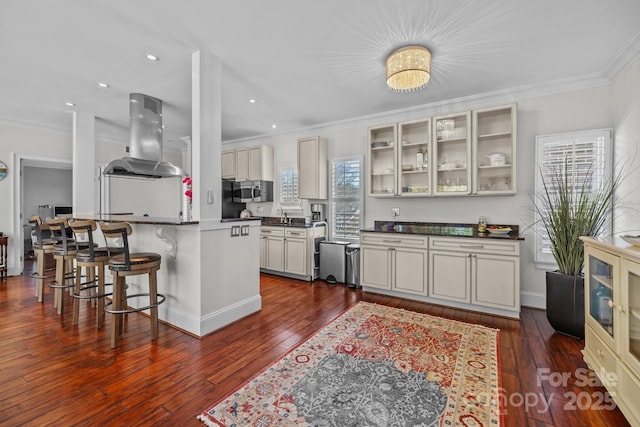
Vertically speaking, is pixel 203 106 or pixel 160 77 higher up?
pixel 160 77

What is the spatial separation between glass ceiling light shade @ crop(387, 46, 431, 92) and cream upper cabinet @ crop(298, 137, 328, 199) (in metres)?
2.28

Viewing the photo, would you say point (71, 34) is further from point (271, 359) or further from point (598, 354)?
point (598, 354)

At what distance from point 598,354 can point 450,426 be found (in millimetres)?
1323

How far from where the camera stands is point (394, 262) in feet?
12.7

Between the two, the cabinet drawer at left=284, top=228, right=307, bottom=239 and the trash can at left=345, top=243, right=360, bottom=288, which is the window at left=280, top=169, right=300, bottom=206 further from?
the trash can at left=345, top=243, right=360, bottom=288

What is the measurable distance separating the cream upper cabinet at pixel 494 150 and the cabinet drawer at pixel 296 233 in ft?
8.54

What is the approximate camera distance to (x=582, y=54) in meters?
2.83

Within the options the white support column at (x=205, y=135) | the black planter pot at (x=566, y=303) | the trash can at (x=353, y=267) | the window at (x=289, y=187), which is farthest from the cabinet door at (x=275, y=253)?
the black planter pot at (x=566, y=303)

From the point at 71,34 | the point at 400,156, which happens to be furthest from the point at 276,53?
the point at 400,156

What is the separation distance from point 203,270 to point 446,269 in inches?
111

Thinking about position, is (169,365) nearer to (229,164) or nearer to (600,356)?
(600,356)

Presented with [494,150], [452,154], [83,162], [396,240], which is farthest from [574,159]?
[83,162]

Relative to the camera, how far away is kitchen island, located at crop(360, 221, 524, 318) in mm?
3203

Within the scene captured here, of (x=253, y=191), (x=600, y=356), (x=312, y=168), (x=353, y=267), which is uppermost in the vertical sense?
(x=312, y=168)
